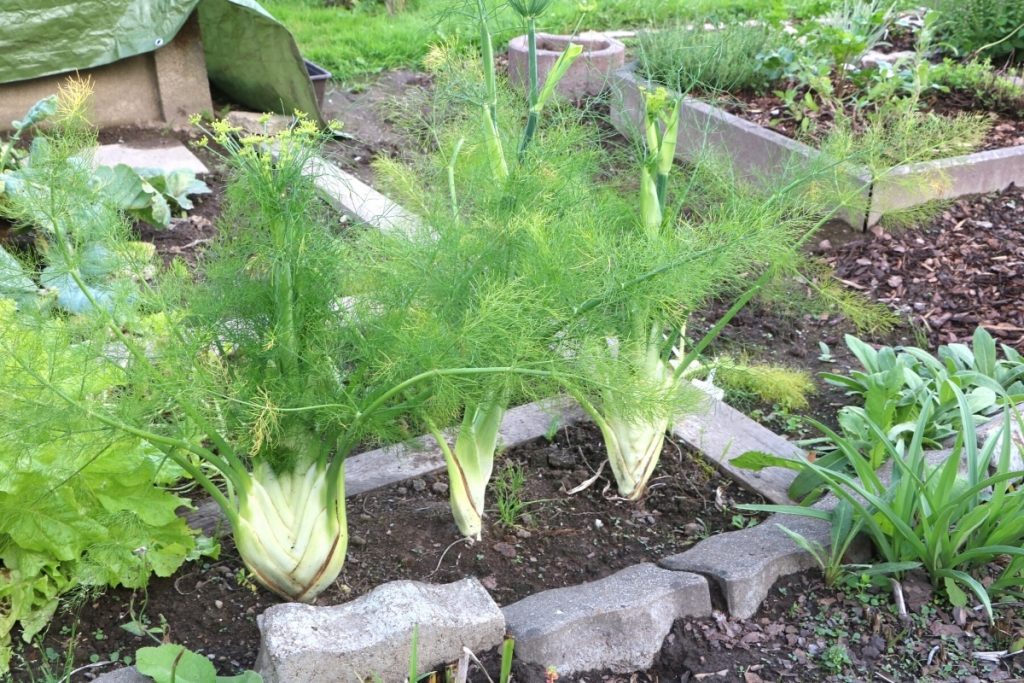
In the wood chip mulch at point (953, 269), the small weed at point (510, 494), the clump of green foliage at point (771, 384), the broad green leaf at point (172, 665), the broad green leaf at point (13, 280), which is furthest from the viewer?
the wood chip mulch at point (953, 269)

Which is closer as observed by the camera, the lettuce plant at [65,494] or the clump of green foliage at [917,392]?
the lettuce plant at [65,494]

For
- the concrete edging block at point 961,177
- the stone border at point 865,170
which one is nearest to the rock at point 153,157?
the stone border at point 865,170

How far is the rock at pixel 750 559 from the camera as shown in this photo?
2.37 meters

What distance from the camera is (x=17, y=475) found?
2.13 meters

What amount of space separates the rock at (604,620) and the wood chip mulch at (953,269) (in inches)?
76.9

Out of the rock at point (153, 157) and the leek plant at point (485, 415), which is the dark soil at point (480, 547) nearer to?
the leek plant at point (485, 415)

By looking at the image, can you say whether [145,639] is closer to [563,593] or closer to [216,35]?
[563,593]

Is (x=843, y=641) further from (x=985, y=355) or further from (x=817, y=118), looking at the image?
(x=817, y=118)

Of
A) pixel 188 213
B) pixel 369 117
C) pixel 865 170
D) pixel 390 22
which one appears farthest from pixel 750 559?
pixel 390 22

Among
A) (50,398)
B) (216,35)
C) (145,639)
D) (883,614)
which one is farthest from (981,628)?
(216,35)

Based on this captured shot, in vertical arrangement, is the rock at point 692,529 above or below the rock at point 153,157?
below

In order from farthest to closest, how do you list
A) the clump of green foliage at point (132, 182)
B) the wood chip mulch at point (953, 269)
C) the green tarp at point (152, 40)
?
the green tarp at point (152, 40) < the clump of green foliage at point (132, 182) < the wood chip mulch at point (953, 269)

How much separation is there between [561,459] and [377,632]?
3.31ft

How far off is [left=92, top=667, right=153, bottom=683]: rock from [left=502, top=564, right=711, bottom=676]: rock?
763 mm
